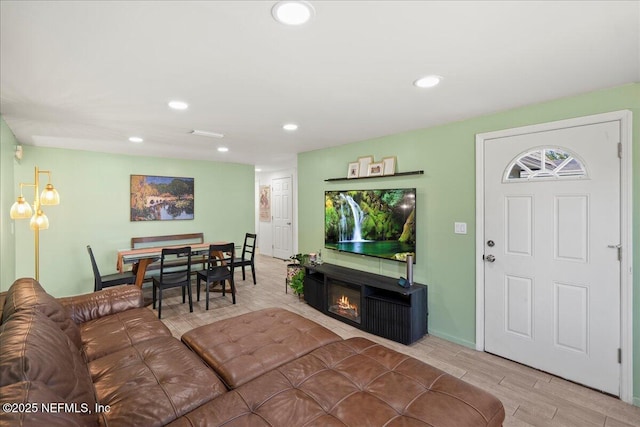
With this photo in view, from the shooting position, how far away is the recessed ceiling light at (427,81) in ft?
6.64

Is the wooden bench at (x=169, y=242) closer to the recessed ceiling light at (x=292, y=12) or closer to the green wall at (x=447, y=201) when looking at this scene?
the green wall at (x=447, y=201)

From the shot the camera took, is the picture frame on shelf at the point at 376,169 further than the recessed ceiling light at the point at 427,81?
Yes

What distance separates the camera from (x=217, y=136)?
3.72 meters

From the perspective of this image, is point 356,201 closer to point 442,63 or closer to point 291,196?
point 442,63

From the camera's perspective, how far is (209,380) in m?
1.58

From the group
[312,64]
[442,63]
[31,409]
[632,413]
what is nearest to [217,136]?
[312,64]

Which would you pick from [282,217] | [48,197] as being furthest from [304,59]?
[282,217]

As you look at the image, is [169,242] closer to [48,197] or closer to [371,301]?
[48,197]

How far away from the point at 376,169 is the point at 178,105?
88.9 inches

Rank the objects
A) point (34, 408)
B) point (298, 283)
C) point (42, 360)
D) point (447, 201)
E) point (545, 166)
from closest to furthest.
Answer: point (34, 408) → point (42, 360) → point (545, 166) → point (447, 201) → point (298, 283)

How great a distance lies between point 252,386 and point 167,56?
6.13ft

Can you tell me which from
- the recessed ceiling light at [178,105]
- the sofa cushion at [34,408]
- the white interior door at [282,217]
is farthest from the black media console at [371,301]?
the white interior door at [282,217]

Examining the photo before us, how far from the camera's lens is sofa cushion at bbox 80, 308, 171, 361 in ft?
6.39

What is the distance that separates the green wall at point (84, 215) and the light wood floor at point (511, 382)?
177 cm
